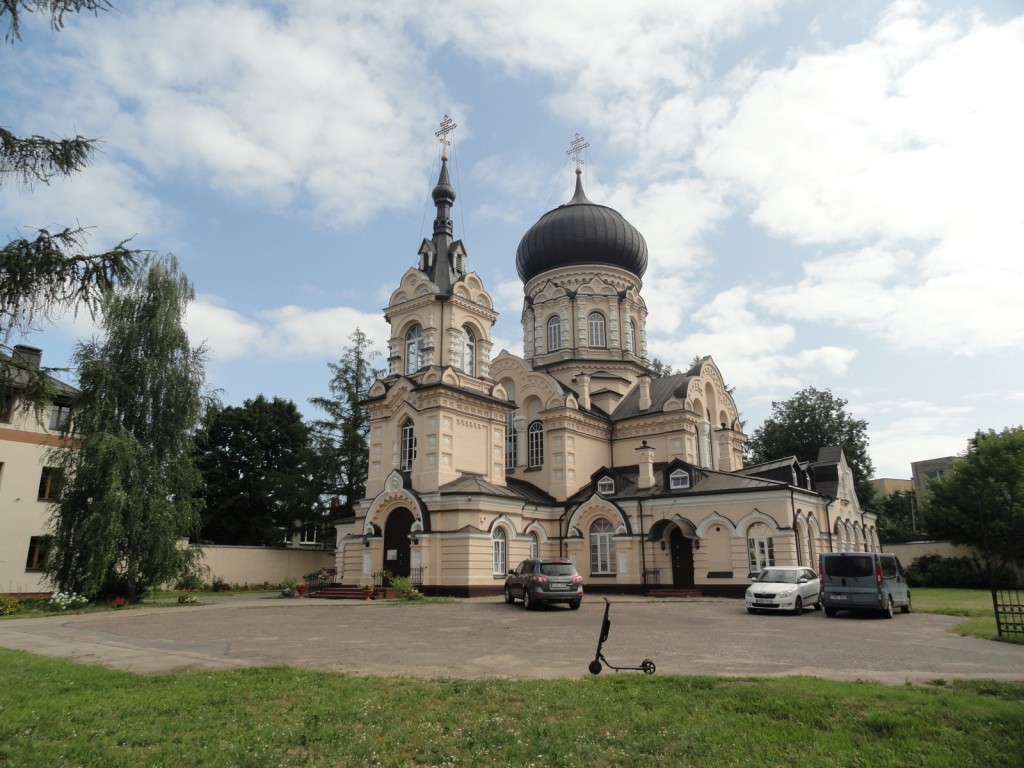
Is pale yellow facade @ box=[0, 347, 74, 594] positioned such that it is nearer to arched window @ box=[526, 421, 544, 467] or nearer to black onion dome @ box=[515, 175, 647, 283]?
arched window @ box=[526, 421, 544, 467]

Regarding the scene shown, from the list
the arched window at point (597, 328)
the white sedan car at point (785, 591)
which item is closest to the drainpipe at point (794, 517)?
the white sedan car at point (785, 591)

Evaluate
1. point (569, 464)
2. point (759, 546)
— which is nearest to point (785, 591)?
point (759, 546)

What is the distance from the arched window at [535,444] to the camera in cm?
3322

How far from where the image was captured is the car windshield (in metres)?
20.4

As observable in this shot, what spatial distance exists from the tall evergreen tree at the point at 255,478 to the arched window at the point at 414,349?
11.3 metres

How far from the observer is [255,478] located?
42.3 meters

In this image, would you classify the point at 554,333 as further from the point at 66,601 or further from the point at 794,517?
the point at 66,601

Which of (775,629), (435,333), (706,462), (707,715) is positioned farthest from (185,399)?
(706,462)

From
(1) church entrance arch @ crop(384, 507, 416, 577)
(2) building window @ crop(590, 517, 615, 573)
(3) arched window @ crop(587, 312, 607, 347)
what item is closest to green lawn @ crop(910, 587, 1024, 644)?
(2) building window @ crop(590, 517, 615, 573)

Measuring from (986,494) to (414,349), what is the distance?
92.0 feet

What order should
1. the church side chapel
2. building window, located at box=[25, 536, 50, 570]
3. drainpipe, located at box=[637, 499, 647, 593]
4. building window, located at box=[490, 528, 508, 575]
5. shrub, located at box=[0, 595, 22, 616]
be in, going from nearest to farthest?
shrub, located at box=[0, 595, 22, 616] → the church side chapel → building window, located at box=[490, 528, 508, 575] → building window, located at box=[25, 536, 50, 570] → drainpipe, located at box=[637, 499, 647, 593]

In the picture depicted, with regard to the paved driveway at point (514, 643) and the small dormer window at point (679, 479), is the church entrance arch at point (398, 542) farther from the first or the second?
the small dormer window at point (679, 479)

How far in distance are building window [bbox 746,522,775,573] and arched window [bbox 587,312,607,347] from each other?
14182 millimetres

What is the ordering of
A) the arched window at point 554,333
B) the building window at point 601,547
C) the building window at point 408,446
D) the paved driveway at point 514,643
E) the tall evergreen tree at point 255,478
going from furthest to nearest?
the tall evergreen tree at point 255,478
the arched window at point 554,333
the building window at point 601,547
the building window at point 408,446
the paved driveway at point 514,643
